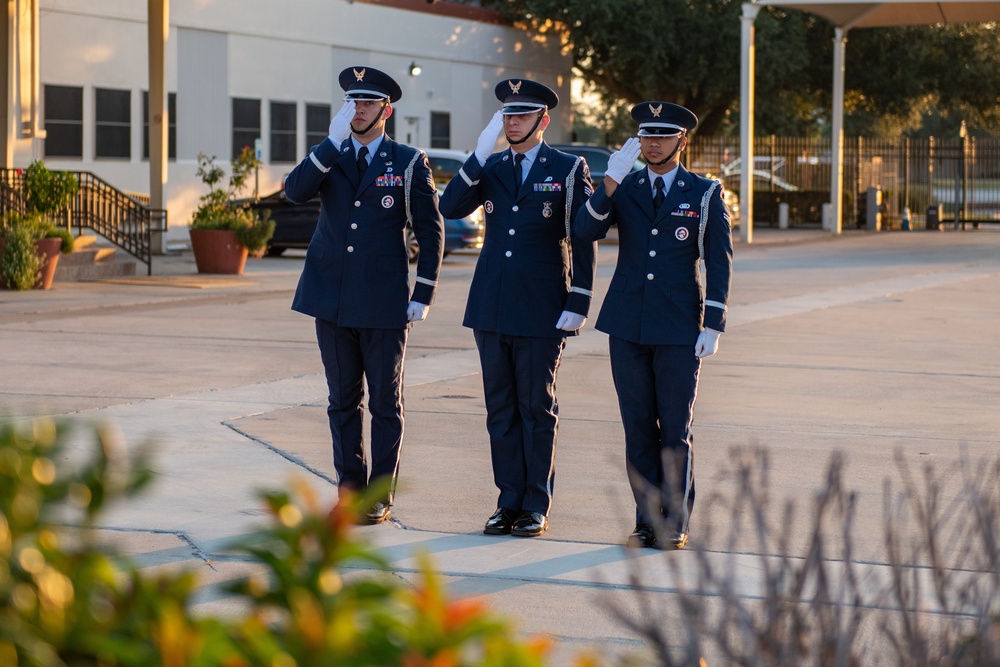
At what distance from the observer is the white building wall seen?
27969mm

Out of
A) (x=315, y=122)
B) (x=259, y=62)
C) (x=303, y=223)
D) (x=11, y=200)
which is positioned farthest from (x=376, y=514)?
(x=315, y=122)

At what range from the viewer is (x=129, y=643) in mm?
1577

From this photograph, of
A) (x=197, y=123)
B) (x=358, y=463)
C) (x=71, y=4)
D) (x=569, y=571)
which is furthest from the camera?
(x=197, y=123)

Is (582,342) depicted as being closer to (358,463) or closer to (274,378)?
(274,378)

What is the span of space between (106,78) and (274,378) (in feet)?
62.3

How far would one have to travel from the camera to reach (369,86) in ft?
22.1

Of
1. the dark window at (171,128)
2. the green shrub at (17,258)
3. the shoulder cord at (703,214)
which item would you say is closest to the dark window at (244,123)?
the dark window at (171,128)

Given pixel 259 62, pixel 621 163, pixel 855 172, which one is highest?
pixel 259 62

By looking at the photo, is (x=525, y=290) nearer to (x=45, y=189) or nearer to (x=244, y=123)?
(x=45, y=189)

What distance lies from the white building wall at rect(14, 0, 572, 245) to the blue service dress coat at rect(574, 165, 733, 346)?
1743 centimetres

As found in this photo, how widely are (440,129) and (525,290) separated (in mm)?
31797

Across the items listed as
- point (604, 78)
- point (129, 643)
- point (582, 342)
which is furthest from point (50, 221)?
point (604, 78)

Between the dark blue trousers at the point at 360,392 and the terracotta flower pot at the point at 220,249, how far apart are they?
14450 millimetres

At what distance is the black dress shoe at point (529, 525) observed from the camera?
6438 millimetres
